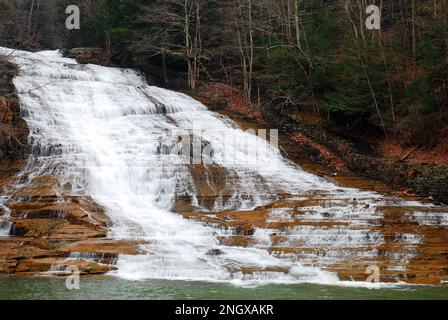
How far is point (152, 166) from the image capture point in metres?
18.8

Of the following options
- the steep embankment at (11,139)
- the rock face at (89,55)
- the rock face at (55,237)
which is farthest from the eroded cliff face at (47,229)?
the rock face at (89,55)

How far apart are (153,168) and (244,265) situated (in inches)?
277

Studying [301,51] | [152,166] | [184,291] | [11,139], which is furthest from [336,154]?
[184,291]

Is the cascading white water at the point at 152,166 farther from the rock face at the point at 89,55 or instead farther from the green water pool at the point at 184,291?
the rock face at the point at 89,55

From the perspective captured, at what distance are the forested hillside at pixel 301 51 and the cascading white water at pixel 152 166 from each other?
142 inches

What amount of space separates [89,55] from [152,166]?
18.6 meters

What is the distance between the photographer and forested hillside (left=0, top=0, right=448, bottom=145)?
2216 cm

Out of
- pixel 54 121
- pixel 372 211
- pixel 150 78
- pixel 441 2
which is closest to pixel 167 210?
pixel 372 211

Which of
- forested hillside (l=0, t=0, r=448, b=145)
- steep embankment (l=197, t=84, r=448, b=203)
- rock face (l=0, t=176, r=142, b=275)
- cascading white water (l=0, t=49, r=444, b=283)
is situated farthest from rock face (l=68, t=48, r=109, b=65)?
rock face (l=0, t=176, r=142, b=275)

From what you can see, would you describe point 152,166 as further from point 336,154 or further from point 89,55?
point 89,55

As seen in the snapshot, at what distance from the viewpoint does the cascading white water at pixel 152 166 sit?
12.9 meters

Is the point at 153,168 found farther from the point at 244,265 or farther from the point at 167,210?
the point at 244,265

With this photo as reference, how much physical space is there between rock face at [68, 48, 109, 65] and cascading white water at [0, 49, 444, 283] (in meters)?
5.45

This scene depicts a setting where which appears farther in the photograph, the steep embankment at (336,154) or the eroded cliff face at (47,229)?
the steep embankment at (336,154)
